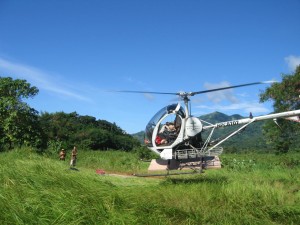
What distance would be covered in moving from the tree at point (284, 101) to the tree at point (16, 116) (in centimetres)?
1512

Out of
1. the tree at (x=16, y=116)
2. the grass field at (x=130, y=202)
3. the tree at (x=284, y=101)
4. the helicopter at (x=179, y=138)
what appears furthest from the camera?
the tree at (x=16, y=116)

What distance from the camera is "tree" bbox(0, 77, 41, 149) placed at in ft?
76.2

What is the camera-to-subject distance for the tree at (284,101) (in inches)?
799

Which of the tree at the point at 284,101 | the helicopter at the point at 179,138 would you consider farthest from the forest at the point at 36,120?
the helicopter at the point at 179,138

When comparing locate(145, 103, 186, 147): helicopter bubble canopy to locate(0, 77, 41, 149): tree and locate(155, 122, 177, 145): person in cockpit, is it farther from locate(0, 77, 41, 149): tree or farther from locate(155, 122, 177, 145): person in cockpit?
locate(0, 77, 41, 149): tree

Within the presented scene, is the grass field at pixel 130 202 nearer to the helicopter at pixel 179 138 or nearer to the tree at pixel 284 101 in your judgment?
the helicopter at pixel 179 138

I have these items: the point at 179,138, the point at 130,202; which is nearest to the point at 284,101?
the point at 179,138

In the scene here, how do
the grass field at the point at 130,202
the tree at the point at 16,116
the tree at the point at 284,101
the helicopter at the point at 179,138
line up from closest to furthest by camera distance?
the grass field at the point at 130,202
the helicopter at the point at 179,138
the tree at the point at 284,101
the tree at the point at 16,116

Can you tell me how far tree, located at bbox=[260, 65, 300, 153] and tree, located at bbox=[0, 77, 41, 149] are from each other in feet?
49.6

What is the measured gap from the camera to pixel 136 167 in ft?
64.0

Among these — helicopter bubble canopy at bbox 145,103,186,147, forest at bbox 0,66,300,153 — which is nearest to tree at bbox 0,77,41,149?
forest at bbox 0,66,300,153

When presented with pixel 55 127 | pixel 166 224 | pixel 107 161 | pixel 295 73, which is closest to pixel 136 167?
pixel 107 161

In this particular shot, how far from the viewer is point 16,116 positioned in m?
23.3

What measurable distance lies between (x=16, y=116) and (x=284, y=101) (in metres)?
16.9
